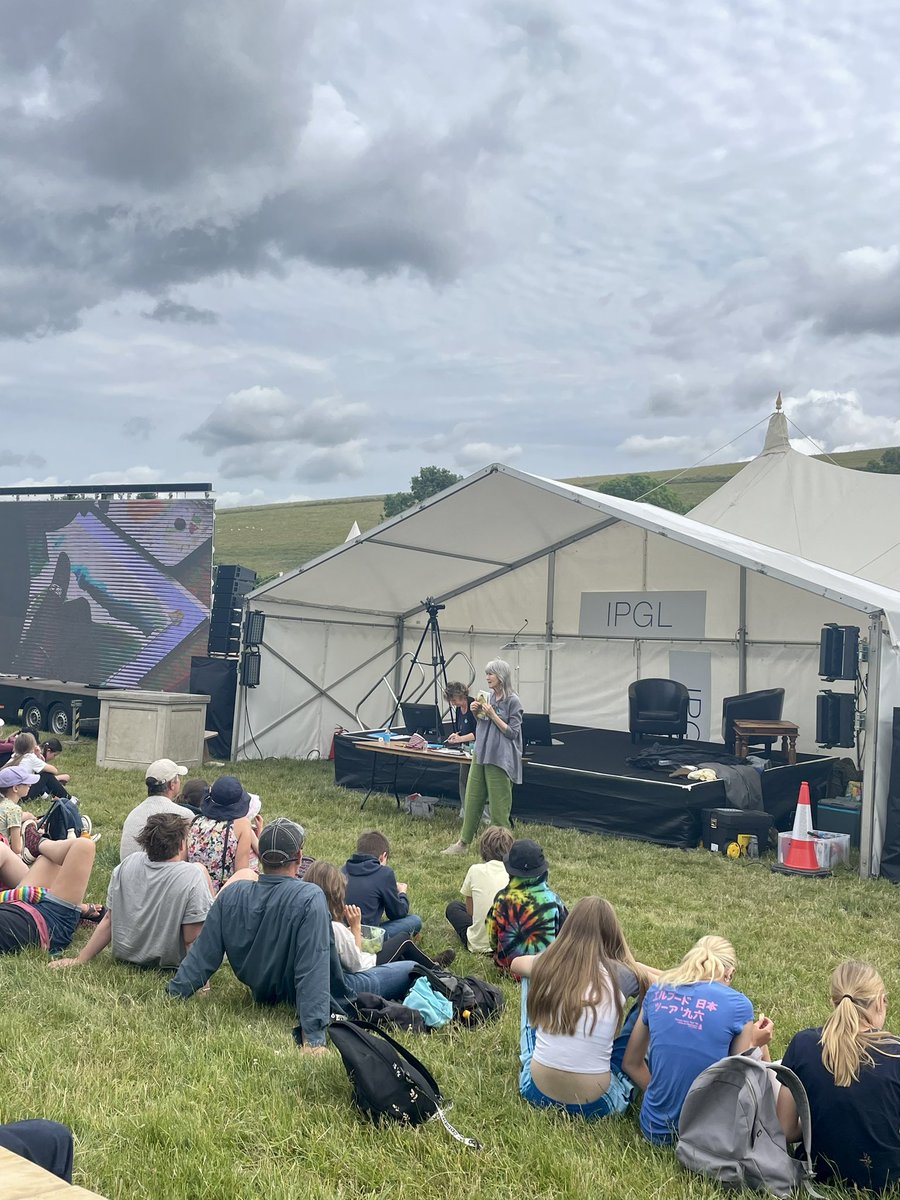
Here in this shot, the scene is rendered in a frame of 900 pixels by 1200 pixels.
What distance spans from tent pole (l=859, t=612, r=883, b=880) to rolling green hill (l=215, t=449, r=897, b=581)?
154 ft

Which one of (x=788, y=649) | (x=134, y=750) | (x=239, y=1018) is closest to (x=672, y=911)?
(x=239, y=1018)

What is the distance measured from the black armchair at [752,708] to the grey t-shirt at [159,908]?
804 centimetres

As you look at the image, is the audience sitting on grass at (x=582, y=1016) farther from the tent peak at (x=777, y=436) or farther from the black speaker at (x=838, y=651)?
the tent peak at (x=777, y=436)

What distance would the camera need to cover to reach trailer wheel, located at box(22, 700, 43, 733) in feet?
46.6

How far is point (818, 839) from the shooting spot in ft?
24.5

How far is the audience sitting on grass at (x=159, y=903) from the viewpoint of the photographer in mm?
4281

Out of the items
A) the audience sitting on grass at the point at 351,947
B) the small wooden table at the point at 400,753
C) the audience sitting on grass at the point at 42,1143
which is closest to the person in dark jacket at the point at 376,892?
the audience sitting on grass at the point at 351,947

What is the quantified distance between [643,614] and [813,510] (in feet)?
9.38

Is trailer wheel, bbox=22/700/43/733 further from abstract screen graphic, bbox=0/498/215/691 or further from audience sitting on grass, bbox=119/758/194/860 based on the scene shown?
audience sitting on grass, bbox=119/758/194/860

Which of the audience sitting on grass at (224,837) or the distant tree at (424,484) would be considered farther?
the distant tree at (424,484)

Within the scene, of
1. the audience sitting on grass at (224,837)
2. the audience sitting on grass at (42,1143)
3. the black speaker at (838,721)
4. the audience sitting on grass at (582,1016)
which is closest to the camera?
the audience sitting on grass at (42,1143)

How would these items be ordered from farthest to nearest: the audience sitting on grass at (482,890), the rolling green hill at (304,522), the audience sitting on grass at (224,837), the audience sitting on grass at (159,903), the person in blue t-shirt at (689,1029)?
the rolling green hill at (304,522) → the audience sitting on grass at (224,837) → the audience sitting on grass at (482,890) → the audience sitting on grass at (159,903) → the person in blue t-shirt at (689,1029)

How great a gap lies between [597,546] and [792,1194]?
11.0 m

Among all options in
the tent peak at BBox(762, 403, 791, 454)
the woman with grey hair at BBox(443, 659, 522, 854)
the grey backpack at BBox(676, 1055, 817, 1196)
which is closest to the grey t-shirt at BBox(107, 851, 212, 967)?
the grey backpack at BBox(676, 1055, 817, 1196)
